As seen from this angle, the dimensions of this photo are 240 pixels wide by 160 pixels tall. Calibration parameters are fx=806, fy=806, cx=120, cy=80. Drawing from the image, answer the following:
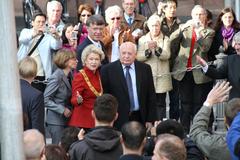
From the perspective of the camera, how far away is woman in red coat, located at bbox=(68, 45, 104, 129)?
9492 millimetres

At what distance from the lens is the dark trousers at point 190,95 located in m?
11.8

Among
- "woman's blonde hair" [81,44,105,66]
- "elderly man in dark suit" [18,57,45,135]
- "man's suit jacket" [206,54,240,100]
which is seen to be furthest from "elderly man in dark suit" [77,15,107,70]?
"elderly man in dark suit" [18,57,45,135]

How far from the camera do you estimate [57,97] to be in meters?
9.81

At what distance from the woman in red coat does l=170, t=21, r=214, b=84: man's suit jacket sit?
93.7 inches

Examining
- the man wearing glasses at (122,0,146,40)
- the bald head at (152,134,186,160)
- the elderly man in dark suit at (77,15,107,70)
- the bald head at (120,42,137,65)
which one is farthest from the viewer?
the man wearing glasses at (122,0,146,40)

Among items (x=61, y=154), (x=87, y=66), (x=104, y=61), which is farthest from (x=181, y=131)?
(x=104, y=61)

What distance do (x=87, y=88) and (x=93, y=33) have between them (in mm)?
1070

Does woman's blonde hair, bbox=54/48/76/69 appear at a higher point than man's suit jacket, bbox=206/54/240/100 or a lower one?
higher

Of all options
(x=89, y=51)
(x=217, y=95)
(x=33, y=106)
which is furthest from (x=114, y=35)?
(x=217, y=95)

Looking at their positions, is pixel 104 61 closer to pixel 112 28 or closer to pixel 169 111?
pixel 112 28

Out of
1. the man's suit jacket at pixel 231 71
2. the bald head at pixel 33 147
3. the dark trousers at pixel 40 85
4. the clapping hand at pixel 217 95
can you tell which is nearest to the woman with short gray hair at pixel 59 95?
the dark trousers at pixel 40 85

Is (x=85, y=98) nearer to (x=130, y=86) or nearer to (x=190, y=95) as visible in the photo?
(x=130, y=86)

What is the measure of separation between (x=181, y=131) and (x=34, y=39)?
479 cm

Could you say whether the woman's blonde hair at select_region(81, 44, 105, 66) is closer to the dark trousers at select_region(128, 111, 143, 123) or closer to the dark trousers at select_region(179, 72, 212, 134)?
the dark trousers at select_region(128, 111, 143, 123)
